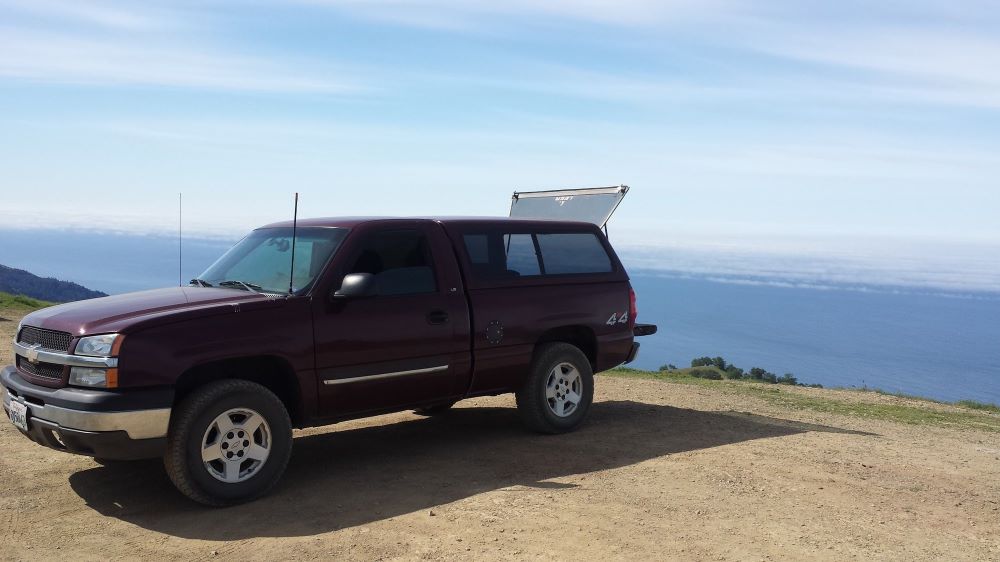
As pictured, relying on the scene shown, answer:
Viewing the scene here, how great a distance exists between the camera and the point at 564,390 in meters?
8.52

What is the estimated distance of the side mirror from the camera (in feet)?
21.2

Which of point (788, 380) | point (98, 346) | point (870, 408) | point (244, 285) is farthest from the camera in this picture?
point (788, 380)

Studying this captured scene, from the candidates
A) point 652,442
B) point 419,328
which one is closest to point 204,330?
point 419,328

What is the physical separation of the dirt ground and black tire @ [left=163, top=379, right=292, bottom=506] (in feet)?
0.48

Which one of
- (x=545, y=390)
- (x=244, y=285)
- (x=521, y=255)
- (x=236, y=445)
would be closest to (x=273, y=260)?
(x=244, y=285)

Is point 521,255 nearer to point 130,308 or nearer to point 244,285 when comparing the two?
point 244,285

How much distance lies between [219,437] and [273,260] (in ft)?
5.46

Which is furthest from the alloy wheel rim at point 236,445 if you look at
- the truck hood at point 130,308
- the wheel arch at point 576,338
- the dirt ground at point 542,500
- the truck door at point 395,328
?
the wheel arch at point 576,338

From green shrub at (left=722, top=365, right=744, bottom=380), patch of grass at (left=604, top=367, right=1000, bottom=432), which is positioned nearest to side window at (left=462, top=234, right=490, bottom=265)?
patch of grass at (left=604, top=367, right=1000, bottom=432)

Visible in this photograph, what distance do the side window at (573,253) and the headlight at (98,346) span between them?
4.07 m

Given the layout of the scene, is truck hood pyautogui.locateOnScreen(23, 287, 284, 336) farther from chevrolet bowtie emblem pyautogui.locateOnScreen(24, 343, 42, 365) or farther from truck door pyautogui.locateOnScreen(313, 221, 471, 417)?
truck door pyautogui.locateOnScreen(313, 221, 471, 417)

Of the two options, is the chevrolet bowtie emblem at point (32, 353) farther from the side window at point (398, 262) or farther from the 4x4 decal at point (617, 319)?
the 4x4 decal at point (617, 319)

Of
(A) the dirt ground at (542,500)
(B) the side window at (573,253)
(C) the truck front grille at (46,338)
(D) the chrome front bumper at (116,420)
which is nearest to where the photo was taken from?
(A) the dirt ground at (542,500)

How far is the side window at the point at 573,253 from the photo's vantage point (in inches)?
335
